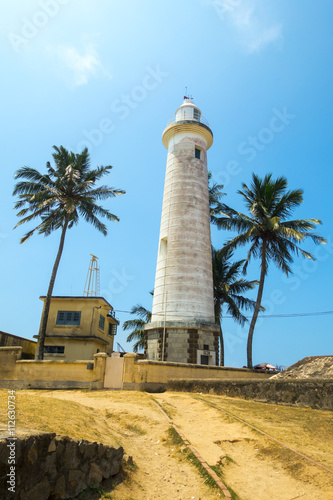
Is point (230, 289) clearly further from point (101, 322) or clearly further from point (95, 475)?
point (95, 475)

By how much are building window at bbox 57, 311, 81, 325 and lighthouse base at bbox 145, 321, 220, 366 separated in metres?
7.46

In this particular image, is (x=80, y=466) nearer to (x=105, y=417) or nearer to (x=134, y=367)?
(x=105, y=417)

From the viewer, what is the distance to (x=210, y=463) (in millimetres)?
6840

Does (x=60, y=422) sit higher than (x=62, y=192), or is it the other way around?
(x=62, y=192)

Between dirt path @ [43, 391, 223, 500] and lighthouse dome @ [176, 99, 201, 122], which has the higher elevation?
lighthouse dome @ [176, 99, 201, 122]

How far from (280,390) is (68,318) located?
1929cm

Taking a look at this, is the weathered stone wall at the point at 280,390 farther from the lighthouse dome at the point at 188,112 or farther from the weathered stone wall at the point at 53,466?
the lighthouse dome at the point at 188,112

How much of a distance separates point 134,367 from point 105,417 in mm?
6701

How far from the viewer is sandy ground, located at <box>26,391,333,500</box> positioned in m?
5.76

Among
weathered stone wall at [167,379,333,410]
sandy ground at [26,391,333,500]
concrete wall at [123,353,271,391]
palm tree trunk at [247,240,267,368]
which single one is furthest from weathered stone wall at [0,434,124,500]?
palm tree trunk at [247,240,267,368]

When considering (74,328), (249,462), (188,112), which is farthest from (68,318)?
(249,462)

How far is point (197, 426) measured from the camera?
31.0 feet

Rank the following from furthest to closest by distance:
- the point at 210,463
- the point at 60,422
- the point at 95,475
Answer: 1. the point at 210,463
2. the point at 60,422
3. the point at 95,475

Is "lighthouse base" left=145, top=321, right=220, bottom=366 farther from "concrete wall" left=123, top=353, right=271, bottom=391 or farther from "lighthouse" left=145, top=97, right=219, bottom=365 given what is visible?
"concrete wall" left=123, top=353, right=271, bottom=391
